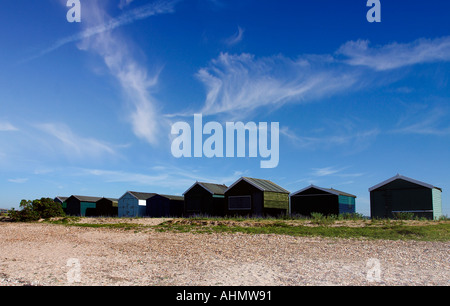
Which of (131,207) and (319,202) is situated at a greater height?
(319,202)

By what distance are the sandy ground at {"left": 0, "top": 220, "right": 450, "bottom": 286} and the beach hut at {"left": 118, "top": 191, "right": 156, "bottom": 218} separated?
30.3m

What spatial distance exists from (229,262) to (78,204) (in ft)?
158

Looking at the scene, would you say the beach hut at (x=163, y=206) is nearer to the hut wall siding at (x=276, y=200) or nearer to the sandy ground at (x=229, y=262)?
the hut wall siding at (x=276, y=200)

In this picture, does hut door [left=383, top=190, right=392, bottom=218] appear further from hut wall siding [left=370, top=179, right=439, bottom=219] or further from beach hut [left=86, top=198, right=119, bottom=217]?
beach hut [left=86, top=198, right=119, bottom=217]

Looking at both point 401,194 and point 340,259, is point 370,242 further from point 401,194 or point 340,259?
point 401,194

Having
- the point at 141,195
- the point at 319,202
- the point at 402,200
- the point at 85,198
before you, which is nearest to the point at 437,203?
the point at 402,200

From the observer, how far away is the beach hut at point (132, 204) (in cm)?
4859

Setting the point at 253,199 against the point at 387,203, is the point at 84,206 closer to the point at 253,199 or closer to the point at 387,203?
the point at 253,199

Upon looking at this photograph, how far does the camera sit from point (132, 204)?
160 feet

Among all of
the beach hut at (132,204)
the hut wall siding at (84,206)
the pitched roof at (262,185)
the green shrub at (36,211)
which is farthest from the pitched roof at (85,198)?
the pitched roof at (262,185)

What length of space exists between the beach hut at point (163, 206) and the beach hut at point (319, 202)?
17.4 meters
